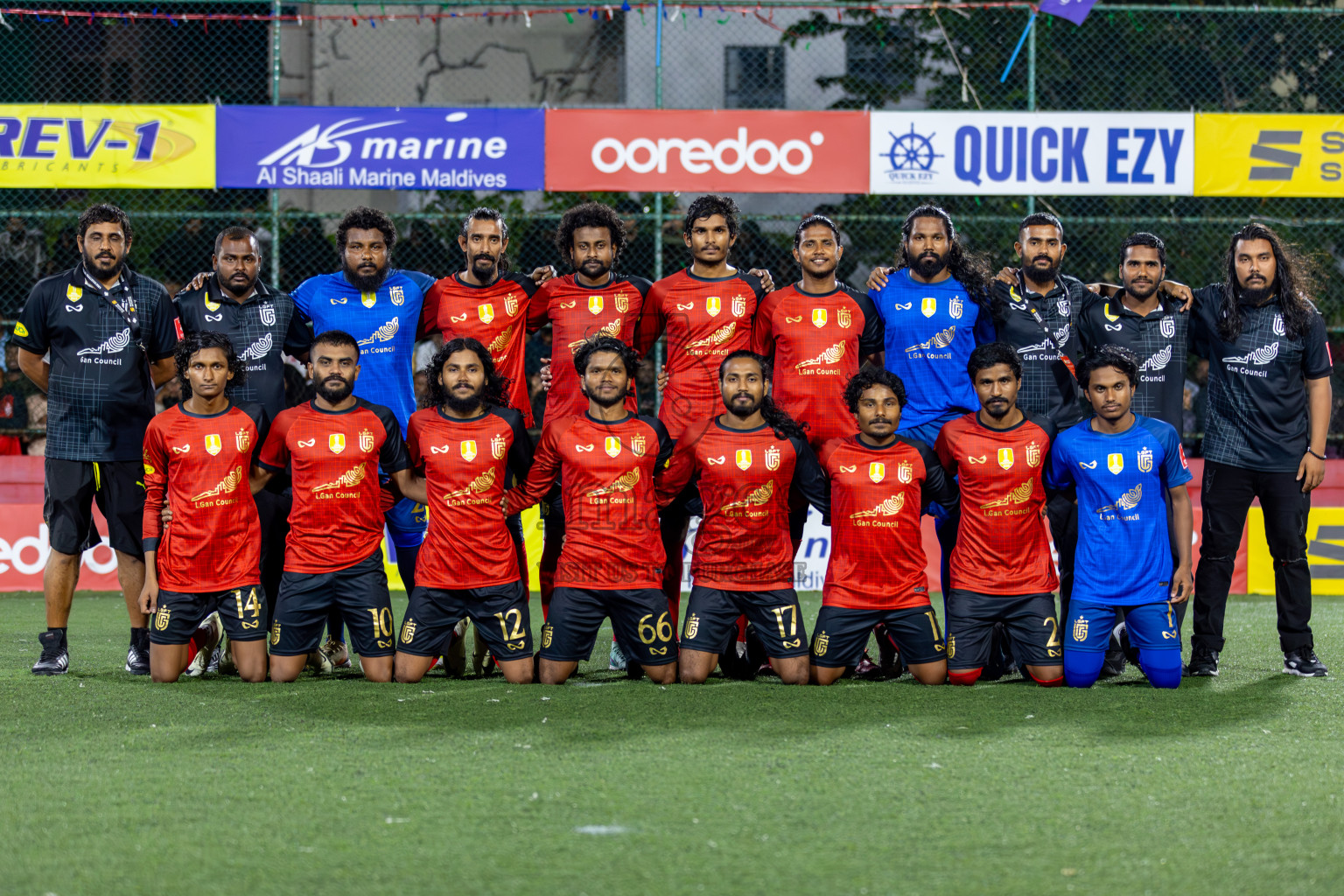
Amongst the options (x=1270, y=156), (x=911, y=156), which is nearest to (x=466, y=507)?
(x=911, y=156)

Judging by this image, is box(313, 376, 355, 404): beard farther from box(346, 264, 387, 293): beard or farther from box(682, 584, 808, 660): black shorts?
box(682, 584, 808, 660): black shorts

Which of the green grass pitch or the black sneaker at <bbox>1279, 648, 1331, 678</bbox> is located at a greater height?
the green grass pitch

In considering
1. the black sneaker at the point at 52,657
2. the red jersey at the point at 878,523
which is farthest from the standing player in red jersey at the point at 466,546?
the black sneaker at the point at 52,657

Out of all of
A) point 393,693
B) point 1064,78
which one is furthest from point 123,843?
point 1064,78

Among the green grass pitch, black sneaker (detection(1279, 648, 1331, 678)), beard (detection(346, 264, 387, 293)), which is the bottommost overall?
black sneaker (detection(1279, 648, 1331, 678))

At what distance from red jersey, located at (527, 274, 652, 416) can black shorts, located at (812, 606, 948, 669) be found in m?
1.51

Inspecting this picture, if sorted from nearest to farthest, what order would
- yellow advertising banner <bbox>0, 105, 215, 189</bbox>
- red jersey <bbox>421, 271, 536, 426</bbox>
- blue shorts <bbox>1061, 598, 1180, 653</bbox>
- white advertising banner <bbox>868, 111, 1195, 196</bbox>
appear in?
blue shorts <bbox>1061, 598, 1180, 653</bbox>
red jersey <bbox>421, 271, 536, 426</bbox>
yellow advertising banner <bbox>0, 105, 215, 189</bbox>
white advertising banner <bbox>868, 111, 1195, 196</bbox>

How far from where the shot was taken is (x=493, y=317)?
648cm

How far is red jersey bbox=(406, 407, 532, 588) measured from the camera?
19.2 feet

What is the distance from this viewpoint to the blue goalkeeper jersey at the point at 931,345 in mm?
6250

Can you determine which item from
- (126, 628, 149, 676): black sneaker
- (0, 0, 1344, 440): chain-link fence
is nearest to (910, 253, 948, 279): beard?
(126, 628, 149, 676): black sneaker

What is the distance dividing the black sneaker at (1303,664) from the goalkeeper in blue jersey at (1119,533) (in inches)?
32.1

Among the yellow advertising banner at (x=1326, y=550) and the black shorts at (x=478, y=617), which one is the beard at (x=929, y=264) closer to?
the black shorts at (x=478, y=617)

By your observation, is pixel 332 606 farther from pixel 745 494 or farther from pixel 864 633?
pixel 864 633
